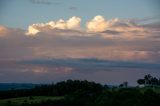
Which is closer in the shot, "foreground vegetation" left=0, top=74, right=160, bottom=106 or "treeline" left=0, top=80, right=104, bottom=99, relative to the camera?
"foreground vegetation" left=0, top=74, right=160, bottom=106

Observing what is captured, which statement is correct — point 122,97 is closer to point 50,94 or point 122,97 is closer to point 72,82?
point 50,94

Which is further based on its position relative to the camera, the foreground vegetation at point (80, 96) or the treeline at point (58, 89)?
the treeline at point (58, 89)

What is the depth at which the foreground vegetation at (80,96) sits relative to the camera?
10905 cm

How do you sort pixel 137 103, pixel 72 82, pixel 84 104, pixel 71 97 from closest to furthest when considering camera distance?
pixel 137 103 → pixel 84 104 → pixel 71 97 → pixel 72 82

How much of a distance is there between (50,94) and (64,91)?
24.6 feet

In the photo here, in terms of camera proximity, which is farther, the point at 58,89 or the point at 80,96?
the point at 58,89

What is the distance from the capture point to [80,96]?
155 metres

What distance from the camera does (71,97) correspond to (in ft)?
487

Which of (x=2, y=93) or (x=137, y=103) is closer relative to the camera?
(x=137, y=103)

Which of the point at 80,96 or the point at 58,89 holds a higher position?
the point at 58,89

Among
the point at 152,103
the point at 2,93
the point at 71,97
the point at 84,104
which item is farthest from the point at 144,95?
the point at 2,93

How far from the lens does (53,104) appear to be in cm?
13750

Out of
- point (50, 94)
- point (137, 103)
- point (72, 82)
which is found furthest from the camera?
point (72, 82)

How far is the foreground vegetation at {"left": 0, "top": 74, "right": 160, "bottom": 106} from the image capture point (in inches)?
4293
